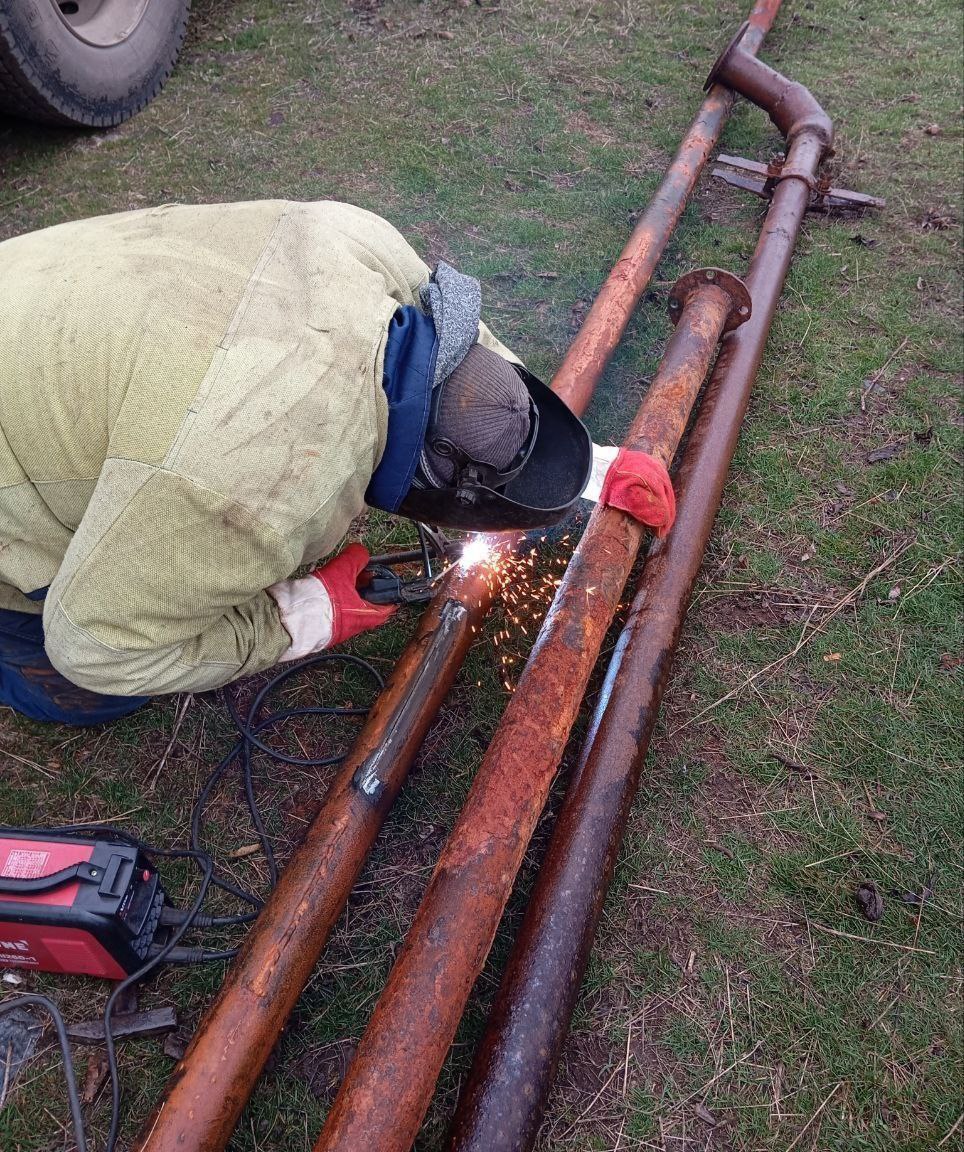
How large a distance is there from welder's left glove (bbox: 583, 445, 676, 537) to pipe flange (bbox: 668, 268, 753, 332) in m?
1.15

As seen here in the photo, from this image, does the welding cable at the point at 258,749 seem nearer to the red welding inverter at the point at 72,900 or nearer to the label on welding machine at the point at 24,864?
the red welding inverter at the point at 72,900

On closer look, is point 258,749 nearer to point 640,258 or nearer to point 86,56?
point 640,258

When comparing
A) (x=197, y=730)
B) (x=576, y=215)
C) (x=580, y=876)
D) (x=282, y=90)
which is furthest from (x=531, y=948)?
(x=282, y=90)

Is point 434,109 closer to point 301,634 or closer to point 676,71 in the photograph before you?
point 676,71

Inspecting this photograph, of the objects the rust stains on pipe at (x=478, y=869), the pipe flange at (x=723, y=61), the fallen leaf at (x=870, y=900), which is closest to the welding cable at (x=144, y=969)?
the rust stains on pipe at (x=478, y=869)

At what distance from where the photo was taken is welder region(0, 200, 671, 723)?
1.68 metres

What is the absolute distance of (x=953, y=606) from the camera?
3.07 metres

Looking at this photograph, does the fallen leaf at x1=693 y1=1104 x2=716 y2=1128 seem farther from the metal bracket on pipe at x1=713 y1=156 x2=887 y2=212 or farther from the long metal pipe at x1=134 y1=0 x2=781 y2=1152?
the metal bracket on pipe at x1=713 y1=156 x2=887 y2=212

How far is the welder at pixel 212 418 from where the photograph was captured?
66.2 inches

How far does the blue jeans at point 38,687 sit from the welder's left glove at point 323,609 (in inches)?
27.3

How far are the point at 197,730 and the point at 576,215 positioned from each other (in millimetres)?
3503

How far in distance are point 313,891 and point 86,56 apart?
4.93 meters

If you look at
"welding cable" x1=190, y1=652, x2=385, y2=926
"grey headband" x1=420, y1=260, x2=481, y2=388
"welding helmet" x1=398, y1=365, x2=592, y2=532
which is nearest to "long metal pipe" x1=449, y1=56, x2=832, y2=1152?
"welding helmet" x1=398, y1=365, x2=592, y2=532

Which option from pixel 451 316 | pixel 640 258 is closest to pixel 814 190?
pixel 640 258
